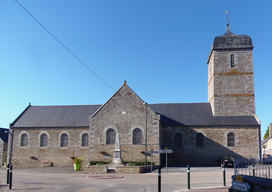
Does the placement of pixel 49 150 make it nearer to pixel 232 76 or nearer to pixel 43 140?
pixel 43 140

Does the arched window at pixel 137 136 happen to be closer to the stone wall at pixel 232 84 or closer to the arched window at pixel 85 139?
the arched window at pixel 85 139

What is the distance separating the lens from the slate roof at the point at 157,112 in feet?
Result: 101

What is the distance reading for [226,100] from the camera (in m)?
32.0

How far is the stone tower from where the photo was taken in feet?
104

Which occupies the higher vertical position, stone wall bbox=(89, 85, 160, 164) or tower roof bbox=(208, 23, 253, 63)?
tower roof bbox=(208, 23, 253, 63)

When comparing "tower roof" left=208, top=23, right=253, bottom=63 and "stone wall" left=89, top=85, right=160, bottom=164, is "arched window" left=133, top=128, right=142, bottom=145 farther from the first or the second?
"tower roof" left=208, top=23, right=253, bottom=63

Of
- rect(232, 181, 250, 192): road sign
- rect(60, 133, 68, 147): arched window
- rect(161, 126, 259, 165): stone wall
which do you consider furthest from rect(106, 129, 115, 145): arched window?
rect(232, 181, 250, 192): road sign

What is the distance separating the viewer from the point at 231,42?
32969mm

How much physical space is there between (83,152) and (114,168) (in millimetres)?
9477

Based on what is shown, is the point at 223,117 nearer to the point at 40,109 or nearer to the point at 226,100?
the point at 226,100

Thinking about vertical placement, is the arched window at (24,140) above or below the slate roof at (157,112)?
below

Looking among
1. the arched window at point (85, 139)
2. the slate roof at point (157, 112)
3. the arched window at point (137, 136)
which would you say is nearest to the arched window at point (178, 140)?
the slate roof at point (157, 112)

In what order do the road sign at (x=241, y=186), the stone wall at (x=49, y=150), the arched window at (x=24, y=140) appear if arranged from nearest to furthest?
the road sign at (x=241, y=186), the stone wall at (x=49, y=150), the arched window at (x=24, y=140)

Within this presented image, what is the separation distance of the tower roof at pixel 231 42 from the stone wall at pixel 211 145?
10.0 meters
